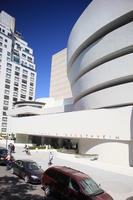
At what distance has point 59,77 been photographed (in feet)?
283

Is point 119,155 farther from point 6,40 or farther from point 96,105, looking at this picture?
point 6,40

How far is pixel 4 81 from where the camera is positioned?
77.8m

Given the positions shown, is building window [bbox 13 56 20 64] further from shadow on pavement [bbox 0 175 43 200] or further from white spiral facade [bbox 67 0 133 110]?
shadow on pavement [bbox 0 175 43 200]

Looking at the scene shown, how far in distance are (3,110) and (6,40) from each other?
32162mm

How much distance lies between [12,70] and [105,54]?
63267 millimetres

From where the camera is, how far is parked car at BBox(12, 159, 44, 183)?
41.9 feet

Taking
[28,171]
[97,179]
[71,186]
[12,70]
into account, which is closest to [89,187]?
[71,186]

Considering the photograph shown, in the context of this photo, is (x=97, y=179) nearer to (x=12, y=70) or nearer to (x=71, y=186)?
(x=71, y=186)

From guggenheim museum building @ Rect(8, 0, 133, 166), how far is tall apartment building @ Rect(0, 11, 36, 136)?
1814 inches

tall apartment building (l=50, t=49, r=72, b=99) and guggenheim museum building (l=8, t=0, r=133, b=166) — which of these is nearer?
guggenheim museum building (l=8, t=0, r=133, b=166)

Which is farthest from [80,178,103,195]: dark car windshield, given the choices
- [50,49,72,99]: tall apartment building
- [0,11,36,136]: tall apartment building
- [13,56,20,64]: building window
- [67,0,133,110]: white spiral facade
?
[13,56,20,64]: building window

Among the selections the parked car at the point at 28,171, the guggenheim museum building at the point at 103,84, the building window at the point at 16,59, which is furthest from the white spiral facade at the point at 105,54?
the building window at the point at 16,59

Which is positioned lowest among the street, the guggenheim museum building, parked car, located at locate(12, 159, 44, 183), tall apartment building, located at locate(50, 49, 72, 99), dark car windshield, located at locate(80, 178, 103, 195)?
the street

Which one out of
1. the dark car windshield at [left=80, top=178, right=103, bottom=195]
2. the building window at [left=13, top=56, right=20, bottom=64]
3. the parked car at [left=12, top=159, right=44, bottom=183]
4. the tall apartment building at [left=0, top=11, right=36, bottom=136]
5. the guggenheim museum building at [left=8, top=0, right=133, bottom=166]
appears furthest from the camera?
the building window at [left=13, top=56, right=20, bottom=64]
